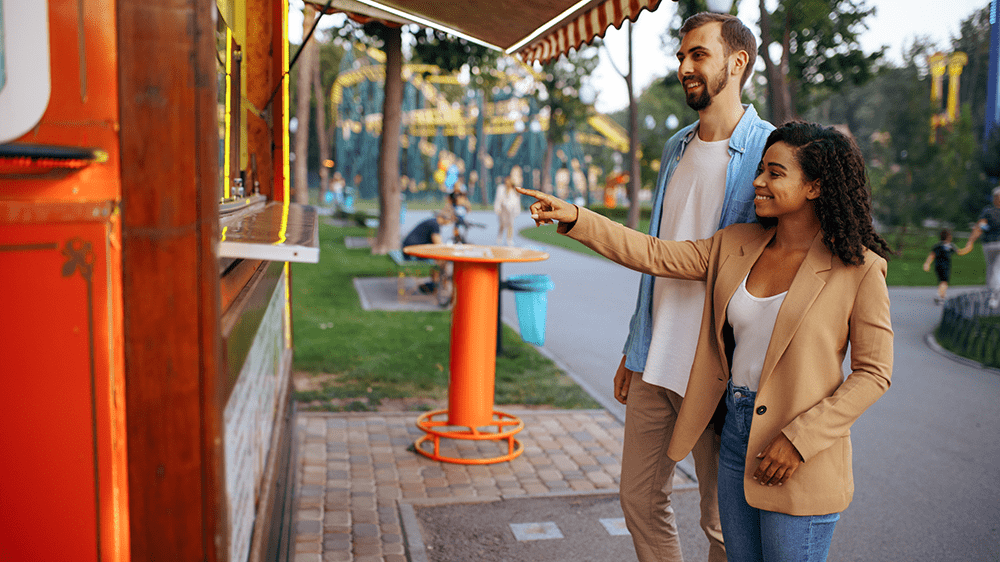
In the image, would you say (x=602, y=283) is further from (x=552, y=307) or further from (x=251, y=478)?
(x=251, y=478)

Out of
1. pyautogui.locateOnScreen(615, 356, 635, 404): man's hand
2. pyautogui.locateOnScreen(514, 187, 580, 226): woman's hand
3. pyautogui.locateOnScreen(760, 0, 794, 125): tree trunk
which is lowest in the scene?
pyautogui.locateOnScreen(615, 356, 635, 404): man's hand

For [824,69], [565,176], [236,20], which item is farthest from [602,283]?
[565,176]

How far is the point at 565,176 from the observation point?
57594mm

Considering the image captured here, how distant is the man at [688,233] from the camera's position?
2812mm

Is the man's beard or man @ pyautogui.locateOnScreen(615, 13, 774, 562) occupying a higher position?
the man's beard

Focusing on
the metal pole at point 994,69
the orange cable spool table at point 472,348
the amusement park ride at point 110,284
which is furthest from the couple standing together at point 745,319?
the metal pole at point 994,69

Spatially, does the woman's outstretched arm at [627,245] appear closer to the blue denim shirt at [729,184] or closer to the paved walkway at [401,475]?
the blue denim shirt at [729,184]

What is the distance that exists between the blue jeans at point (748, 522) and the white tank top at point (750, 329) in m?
0.05

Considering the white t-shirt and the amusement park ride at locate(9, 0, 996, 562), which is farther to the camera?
the white t-shirt

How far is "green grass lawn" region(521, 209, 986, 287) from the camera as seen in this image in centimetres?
1685

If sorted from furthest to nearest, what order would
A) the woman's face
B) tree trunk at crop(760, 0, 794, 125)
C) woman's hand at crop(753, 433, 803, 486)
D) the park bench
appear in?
tree trunk at crop(760, 0, 794, 125), the park bench, the woman's face, woman's hand at crop(753, 433, 803, 486)

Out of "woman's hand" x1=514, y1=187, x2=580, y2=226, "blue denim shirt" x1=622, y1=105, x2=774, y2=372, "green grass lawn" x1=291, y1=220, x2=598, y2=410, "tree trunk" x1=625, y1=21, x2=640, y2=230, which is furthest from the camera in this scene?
"tree trunk" x1=625, y1=21, x2=640, y2=230

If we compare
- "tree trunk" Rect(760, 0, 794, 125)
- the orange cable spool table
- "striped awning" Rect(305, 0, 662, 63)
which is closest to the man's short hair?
"striped awning" Rect(305, 0, 662, 63)

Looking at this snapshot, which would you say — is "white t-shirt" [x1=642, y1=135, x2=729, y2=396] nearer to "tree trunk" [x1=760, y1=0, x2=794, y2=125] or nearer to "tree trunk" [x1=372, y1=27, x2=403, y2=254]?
"tree trunk" [x1=372, y1=27, x2=403, y2=254]
